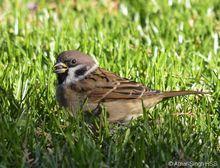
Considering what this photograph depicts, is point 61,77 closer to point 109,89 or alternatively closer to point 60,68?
point 60,68

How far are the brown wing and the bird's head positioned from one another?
8cm

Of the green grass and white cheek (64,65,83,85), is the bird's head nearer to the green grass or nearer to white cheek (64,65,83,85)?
white cheek (64,65,83,85)

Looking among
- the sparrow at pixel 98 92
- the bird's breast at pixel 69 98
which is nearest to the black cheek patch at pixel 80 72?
the sparrow at pixel 98 92

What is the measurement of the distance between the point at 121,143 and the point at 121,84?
95 cm

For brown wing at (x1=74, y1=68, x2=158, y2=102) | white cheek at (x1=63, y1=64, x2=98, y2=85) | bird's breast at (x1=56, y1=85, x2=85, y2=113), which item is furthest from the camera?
white cheek at (x1=63, y1=64, x2=98, y2=85)

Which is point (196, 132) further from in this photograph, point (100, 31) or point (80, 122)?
point (100, 31)

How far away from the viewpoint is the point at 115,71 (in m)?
6.28

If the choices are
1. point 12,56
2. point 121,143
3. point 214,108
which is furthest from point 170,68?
point 121,143

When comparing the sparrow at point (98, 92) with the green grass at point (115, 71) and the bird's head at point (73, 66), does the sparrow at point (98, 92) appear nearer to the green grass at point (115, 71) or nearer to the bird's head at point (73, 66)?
the bird's head at point (73, 66)

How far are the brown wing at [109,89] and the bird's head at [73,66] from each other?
76 mm

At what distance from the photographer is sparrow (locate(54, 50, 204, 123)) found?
518 centimetres

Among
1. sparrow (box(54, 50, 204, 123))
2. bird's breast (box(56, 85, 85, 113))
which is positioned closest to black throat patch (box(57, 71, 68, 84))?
sparrow (box(54, 50, 204, 123))

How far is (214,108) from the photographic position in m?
5.43

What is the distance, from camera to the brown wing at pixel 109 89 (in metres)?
5.25
